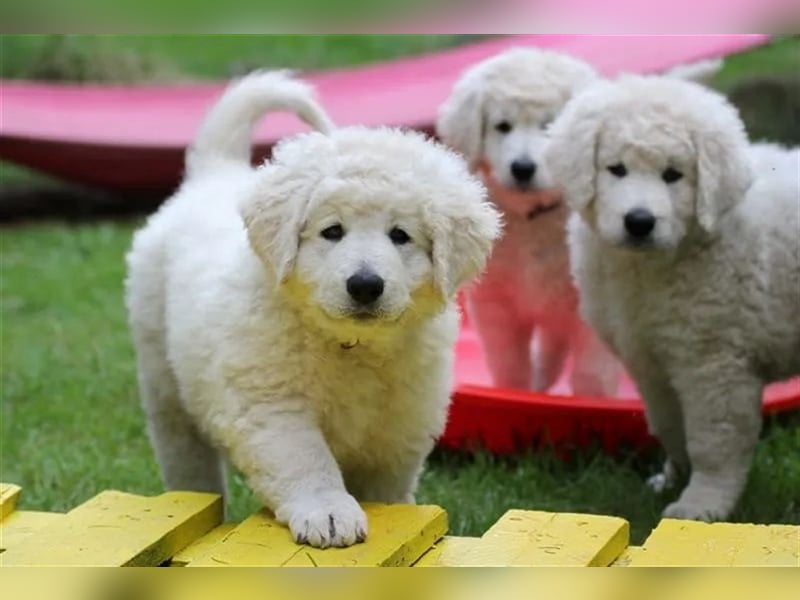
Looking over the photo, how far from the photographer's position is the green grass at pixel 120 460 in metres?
4.37

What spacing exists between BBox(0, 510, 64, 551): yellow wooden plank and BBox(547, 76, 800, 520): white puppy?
5.84ft

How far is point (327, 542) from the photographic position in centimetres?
290

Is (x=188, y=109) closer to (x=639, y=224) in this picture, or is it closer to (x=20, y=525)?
(x=639, y=224)

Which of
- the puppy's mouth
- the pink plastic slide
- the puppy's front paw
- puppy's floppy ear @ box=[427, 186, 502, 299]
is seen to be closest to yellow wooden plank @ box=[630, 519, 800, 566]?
the puppy's front paw

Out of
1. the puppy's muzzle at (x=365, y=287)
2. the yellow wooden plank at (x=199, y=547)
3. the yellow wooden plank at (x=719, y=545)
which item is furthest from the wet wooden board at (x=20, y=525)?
the yellow wooden plank at (x=719, y=545)

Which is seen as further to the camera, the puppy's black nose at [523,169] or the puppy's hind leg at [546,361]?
the puppy's hind leg at [546,361]

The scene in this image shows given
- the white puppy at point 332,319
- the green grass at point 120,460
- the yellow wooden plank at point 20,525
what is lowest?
the green grass at point 120,460

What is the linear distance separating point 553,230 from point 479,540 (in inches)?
85.4

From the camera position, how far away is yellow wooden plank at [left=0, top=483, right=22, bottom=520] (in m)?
3.44

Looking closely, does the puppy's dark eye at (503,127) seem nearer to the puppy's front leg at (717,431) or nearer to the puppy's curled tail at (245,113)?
the puppy's curled tail at (245,113)

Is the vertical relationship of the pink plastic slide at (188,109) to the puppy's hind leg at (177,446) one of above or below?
above

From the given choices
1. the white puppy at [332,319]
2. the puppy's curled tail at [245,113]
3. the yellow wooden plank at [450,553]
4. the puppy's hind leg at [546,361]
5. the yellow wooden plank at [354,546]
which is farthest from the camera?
the puppy's hind leg at [546,361]

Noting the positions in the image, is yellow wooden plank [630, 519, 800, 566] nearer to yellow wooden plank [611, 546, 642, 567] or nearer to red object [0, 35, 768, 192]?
yellow wooden plank [611, 546, 642, 567]

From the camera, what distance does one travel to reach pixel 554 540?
3.00m
